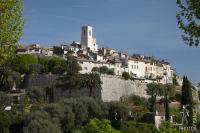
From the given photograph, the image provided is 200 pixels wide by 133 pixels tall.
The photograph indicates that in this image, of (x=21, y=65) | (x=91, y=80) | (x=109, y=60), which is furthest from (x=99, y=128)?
(x=109, y=60)

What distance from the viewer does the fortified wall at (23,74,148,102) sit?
8238 centimetres

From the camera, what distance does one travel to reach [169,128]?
75.2 feet

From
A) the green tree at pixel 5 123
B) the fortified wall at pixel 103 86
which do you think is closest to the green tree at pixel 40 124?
the green tree at pixel 5 123

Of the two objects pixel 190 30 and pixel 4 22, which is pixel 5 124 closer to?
pixel 4 22

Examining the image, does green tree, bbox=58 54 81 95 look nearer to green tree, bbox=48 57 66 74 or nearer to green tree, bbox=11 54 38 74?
green tree, bbox=48 57 66 74

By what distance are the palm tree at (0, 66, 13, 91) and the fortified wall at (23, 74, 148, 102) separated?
3.61 meters

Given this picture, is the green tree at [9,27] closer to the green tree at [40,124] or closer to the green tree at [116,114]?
the green tree at [40,124]

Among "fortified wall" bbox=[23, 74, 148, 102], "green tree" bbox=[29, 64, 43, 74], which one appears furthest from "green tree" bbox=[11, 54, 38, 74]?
"fortified wall" bbox=[23, 74, 148, 102]

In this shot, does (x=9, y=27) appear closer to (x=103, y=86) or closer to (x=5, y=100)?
(x=5, y=100)

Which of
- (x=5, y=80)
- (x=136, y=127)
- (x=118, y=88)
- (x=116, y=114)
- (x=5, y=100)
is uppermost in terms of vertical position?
(x=5, y=80)

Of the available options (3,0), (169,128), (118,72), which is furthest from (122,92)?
(3,0)

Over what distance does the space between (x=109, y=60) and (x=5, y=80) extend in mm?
43190

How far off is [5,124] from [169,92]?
147ft

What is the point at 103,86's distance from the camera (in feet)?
278
